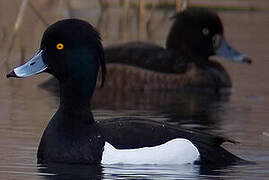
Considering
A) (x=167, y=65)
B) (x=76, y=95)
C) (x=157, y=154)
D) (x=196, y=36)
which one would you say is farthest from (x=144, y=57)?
(x=157, y=154)

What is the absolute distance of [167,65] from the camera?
14.1m

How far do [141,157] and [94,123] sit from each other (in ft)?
1.73

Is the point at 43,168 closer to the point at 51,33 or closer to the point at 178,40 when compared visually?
the point at 51,33

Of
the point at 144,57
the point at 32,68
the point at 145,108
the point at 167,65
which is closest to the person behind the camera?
the point at 32,68

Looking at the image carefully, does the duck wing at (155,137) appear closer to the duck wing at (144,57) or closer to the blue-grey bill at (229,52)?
the duck wing at (144,57)

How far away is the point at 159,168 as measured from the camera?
7793 millimetres

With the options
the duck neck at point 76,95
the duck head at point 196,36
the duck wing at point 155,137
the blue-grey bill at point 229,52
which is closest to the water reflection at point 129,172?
the duck wing at point 155,137

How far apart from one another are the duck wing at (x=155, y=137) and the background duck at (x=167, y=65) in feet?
18.7

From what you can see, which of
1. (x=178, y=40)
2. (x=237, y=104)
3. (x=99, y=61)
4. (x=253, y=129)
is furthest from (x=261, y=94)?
(x=99, y=61)

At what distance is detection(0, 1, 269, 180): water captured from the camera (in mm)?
7711

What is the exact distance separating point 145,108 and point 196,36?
311 centimetres

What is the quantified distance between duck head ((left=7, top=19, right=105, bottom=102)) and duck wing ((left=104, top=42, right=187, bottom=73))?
5.53m

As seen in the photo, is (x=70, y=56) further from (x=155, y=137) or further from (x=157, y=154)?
(x=157, y=154)

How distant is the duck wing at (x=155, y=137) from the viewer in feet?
25.9
